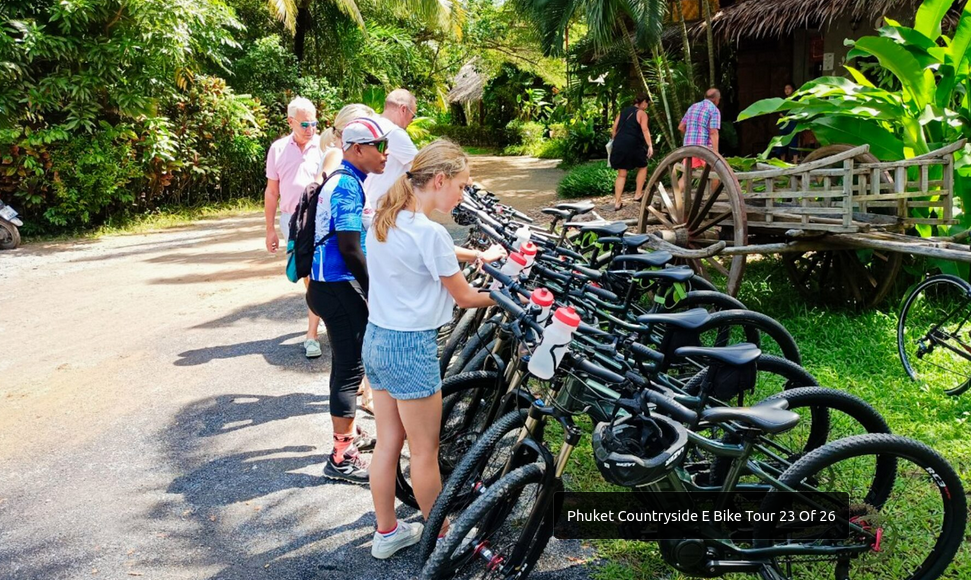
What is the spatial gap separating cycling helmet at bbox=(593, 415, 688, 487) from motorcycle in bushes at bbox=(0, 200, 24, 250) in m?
11.8

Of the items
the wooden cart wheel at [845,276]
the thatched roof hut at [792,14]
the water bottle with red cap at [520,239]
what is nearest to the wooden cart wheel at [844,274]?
the wooden cart wheel at [845,276]

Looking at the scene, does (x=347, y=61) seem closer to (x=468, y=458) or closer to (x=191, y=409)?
(x=191, y=409)

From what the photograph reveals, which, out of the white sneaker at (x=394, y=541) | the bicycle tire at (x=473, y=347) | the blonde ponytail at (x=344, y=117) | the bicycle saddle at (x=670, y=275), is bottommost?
the white sneaker at (x=394, y=541)

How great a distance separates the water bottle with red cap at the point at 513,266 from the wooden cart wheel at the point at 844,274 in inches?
140

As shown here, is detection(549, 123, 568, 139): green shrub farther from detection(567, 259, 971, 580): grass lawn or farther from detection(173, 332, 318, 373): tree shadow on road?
detection(173, 332, 318, 373): tree shadow on road

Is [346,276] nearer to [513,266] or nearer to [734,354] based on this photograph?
[513,266]

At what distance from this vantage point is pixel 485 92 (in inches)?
1142

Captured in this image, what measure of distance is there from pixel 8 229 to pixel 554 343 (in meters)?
11.7

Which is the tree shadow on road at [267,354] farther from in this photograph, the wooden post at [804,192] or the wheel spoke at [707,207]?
the wooden post at [804,192]

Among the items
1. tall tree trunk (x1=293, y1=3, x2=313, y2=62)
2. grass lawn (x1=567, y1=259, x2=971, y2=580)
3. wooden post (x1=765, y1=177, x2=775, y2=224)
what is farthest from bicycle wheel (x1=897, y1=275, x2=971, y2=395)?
tall tree trunk (x1=293, y1=3, x2=313, y2=62)

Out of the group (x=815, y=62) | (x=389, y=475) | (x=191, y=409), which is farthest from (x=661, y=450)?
(x=815, y=62)

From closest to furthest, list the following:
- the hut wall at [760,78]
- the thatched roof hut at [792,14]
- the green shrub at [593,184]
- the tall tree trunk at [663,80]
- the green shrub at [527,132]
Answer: the thatched roof hut at [792,14], the tall tree trunk at [663,80], the green shrub at [593,184], the hut wall at [760,78], the green shrub at [527,132]

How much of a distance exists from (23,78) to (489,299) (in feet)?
37.3

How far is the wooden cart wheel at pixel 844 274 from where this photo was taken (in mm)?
5637
